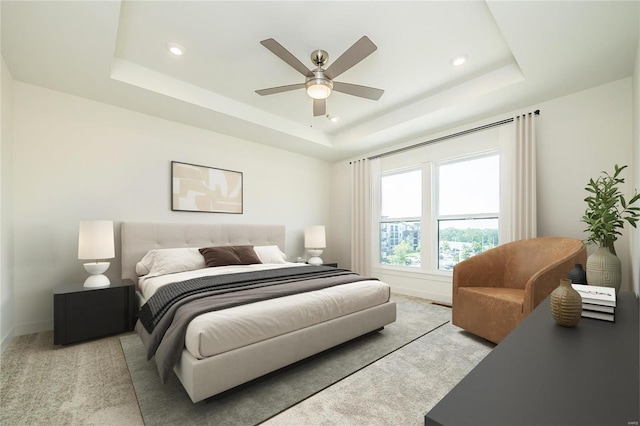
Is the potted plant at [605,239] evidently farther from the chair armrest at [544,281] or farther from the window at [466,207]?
the window at [466,207]

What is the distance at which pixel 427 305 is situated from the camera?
3.84 metres

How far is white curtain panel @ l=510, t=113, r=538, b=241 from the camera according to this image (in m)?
3.15

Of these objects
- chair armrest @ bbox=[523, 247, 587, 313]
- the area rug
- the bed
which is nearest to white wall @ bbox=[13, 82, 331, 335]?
the bed

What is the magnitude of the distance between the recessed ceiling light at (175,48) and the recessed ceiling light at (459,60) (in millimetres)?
2642

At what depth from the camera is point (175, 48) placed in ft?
8.45

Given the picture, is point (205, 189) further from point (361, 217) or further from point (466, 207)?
point (466, 207)

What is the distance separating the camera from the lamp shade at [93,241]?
2668mm

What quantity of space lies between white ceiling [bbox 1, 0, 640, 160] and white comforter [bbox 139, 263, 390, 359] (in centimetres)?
212

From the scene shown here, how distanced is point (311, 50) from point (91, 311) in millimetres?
3229

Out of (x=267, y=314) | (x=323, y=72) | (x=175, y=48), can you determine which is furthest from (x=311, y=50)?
(x=267, y=314)

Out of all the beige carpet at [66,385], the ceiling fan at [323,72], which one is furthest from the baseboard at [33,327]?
the ceiling fan at [323,72]

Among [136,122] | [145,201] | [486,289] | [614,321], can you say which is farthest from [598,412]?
[136,122]

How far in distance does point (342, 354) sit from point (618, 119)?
138 inches

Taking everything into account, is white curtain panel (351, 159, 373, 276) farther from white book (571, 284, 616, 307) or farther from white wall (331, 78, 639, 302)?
white book (571, 284, 616, 307)
